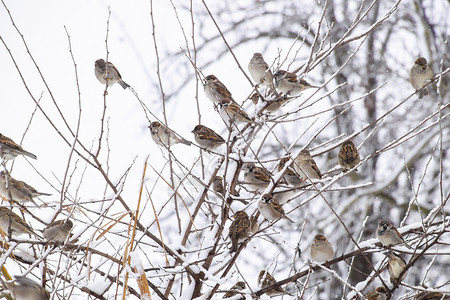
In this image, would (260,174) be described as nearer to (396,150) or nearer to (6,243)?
(6,243)

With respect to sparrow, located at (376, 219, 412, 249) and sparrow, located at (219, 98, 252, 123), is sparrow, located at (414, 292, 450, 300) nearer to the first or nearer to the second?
sparrow, located at (376, 219, 412, 249)

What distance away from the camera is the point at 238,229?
393cm

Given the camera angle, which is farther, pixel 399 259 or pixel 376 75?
pixel 376 75

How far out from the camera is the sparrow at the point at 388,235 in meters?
3.95

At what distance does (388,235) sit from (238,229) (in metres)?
1.14

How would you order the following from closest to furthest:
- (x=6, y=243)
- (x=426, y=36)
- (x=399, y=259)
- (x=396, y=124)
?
(x=6, y=243) < (x=399, y=259) < (x=396, y=124) < (x=426, y=36)

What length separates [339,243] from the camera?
34.2ft

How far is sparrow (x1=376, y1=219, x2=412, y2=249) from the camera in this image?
13.0ft

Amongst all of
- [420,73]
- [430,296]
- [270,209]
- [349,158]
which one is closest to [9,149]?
[270,209]

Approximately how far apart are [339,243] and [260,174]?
18.6 ft

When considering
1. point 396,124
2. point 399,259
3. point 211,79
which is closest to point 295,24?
point 396,124

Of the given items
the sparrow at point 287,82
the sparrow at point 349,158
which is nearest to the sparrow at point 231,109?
the sparrow at point 287,82

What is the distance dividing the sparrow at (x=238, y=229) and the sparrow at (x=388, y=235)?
1.00m

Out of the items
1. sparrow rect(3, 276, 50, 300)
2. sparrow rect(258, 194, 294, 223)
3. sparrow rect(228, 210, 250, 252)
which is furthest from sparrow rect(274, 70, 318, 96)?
sparrow rect(3, 276, 50, 300)
